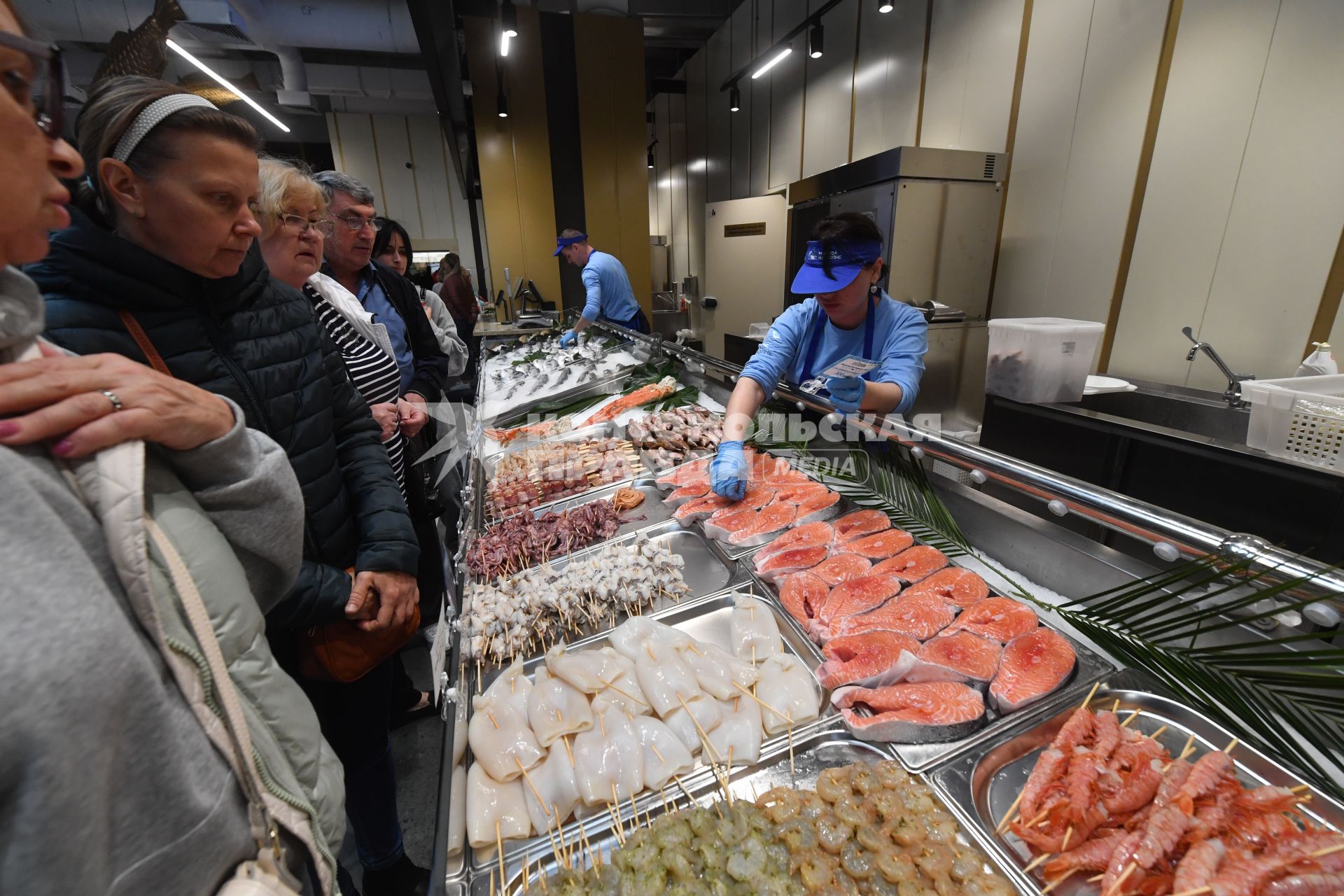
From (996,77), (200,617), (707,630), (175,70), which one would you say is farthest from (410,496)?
(175,70)

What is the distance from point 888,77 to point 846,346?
481 cm

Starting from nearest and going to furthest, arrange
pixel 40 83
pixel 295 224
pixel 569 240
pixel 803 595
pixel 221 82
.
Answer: pixel 40 83 < pixel 803 595 < pixel 295 224 < pixel 569 240 < pixel 221 82

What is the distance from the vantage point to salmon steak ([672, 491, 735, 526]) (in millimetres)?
2375

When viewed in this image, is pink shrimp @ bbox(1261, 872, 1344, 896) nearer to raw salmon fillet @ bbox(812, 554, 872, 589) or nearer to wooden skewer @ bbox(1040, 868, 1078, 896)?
wooden skewer @ bbox(1040, 868, 1078, 896)

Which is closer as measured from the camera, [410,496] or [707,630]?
[707,630]

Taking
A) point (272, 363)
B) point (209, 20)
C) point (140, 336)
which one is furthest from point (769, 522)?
point (209, 20)

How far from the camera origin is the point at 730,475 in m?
2.43

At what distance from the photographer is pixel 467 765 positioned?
1358 mm

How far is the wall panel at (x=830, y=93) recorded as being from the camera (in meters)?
6.73

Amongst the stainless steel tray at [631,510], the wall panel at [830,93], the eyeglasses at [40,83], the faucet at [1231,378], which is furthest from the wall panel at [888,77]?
the eyeglasses at [40,83]

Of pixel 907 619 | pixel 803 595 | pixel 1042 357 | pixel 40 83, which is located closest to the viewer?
pixel 40 83

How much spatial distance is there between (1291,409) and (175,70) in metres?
14.3

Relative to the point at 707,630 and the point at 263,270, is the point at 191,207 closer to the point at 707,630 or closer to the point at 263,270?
the point at 263,270

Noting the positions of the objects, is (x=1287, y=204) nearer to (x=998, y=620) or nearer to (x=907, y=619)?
(x=998, y=620)
